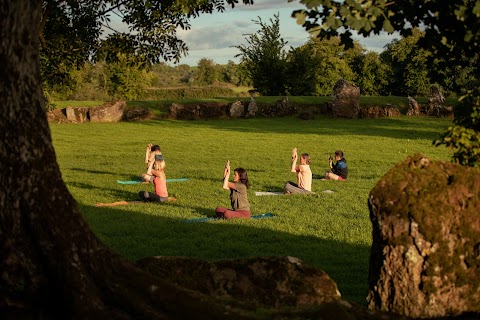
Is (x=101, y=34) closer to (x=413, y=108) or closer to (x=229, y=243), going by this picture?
(x=229, y=243)

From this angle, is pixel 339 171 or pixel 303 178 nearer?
pixel 303 178

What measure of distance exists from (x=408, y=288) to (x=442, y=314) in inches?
18.7

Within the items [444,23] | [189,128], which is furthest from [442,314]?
[189,128]

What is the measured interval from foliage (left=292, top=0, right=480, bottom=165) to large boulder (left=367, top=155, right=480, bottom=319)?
0.90 meters

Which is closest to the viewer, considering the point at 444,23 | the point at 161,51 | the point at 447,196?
the point at 447,196

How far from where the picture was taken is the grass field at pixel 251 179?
1577 cm

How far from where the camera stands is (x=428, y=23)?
33.1ft

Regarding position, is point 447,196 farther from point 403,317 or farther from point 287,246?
point 287,246

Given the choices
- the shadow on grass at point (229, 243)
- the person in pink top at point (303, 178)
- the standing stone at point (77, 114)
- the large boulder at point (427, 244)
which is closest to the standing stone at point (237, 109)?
the standing stone at point (77, 114)

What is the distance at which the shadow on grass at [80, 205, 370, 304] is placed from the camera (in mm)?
14016

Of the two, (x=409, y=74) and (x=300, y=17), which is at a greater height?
(x=409, y=74)

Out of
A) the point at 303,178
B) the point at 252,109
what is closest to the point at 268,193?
the point at 303,178

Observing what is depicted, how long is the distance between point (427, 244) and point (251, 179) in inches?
789

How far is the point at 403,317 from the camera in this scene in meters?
8.09
